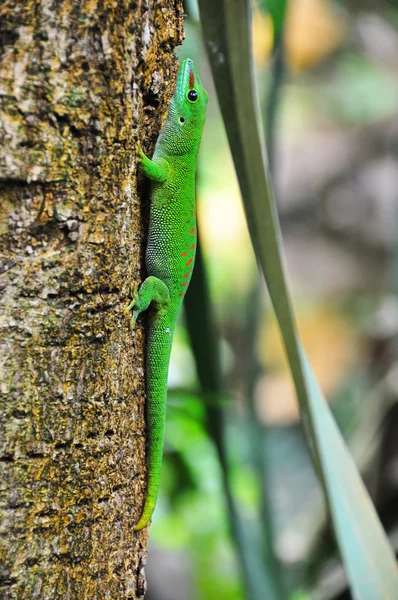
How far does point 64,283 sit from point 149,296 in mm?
316

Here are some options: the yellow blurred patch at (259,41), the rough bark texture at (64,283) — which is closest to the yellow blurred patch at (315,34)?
the yellow blurred patch at (259,41)

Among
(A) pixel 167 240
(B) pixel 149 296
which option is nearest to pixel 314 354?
(A) pixel 167 240

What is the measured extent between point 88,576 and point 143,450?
26 centimetres

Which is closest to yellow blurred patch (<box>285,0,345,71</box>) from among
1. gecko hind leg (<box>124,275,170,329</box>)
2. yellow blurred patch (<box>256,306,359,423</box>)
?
yellow blurred patch (<box>256,306,359,423</box>)

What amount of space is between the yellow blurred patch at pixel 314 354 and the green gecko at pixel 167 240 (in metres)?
4.41

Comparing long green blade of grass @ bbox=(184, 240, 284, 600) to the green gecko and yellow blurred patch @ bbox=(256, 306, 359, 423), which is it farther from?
yellow blurred patch @ bbox=(256, 306, 359, 423)

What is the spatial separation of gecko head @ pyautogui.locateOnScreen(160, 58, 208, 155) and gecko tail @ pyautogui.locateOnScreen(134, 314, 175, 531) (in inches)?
20.7

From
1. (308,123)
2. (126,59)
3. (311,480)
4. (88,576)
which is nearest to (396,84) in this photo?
(308,123)

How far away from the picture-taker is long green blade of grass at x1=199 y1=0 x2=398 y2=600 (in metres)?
1.06

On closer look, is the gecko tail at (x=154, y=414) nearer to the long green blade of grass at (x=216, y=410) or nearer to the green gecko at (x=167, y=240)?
the green gecko at (x=167, y=240)

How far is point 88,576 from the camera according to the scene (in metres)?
0.98

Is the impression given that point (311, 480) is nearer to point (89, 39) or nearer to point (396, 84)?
point (396, 84)

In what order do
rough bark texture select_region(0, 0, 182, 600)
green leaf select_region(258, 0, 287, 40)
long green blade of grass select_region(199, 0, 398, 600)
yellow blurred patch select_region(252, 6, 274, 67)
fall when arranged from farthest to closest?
1. yellow blurred patch select_region(252, 6, 274, 67)
2. green leaf select_region(258, 0, 287, 40)
3. long green blade of grass select_region(199, 0, 398, 600)
4. rough bark texture select_region(0, 0, 182, 600)

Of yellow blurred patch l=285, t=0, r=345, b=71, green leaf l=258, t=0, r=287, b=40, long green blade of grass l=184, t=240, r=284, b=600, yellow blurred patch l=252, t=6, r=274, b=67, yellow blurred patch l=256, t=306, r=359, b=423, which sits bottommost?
yellow blurred patch l=256, t=306, r=359, b=423
